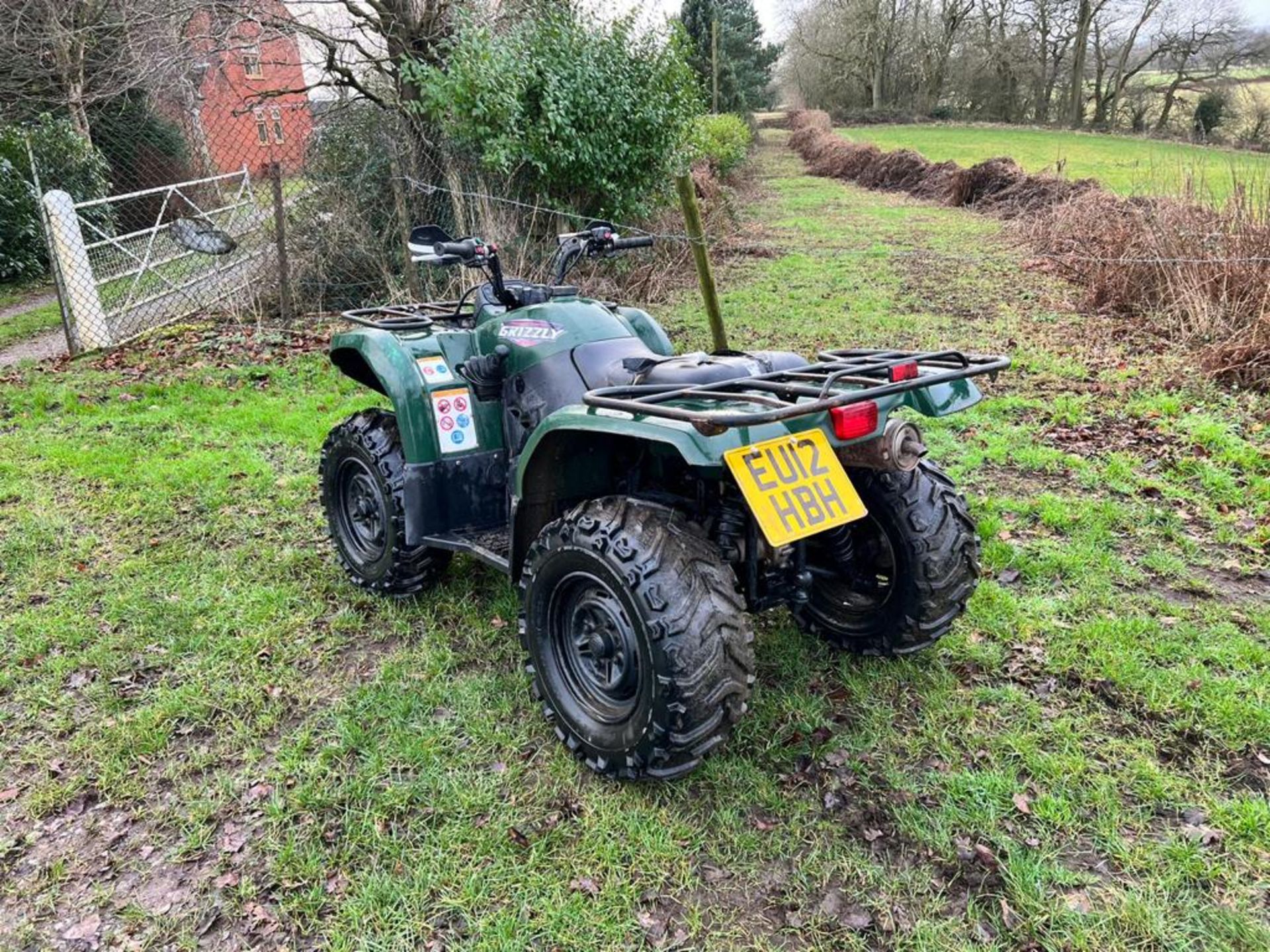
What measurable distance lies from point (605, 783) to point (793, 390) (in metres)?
1.31

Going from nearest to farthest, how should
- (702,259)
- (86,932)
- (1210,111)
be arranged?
(86,932) < (702,259) < (1210,111)

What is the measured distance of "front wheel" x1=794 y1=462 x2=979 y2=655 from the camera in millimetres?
2664

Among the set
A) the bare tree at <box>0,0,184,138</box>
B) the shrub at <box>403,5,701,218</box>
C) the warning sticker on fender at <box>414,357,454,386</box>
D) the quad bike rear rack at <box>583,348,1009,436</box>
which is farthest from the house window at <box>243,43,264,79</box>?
the quad bike rear rack at <box>583,348,1009,436</box>

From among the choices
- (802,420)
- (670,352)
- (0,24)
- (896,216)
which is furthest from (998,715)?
(0,24)

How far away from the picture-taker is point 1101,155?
23.7m

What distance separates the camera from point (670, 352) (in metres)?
3.21

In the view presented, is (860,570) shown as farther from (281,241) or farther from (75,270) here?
(75,270)

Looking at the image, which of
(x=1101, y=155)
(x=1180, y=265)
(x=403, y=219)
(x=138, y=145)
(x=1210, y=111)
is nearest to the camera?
(x=1180, y=265)

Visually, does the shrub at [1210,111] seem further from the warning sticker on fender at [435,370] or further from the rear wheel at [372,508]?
the rear wheel at [372,508]

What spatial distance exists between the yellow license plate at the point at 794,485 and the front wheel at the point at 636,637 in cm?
31

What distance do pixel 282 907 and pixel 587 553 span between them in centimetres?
120

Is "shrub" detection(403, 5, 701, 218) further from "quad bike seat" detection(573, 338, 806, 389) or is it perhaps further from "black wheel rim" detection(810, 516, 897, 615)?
"black wheel rim" detection(810, 516, 897, 615)

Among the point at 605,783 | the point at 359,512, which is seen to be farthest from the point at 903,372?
the point at 359,512

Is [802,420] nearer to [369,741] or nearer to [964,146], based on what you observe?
[369,741]
